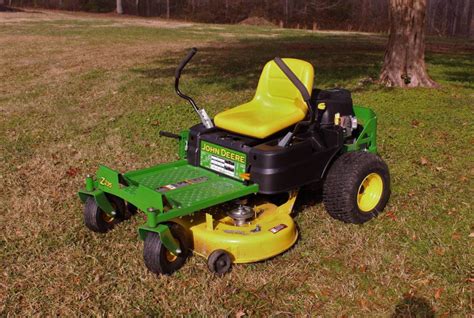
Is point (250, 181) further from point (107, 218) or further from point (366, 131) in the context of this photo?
point (366, 131)

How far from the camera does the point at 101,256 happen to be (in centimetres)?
404

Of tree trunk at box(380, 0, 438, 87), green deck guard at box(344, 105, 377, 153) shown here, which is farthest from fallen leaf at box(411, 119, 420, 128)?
green deck guard at box(344, 105, 377, 153)

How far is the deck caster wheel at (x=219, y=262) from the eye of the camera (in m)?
3.65

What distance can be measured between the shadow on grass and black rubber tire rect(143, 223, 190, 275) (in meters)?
1.50

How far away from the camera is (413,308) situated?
3.41m

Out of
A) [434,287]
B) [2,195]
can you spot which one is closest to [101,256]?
[2,195]

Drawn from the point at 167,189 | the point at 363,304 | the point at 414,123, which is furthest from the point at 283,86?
the point at 414,123

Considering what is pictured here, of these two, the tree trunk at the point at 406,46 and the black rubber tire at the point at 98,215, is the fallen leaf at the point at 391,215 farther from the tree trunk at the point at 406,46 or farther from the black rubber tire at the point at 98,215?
the tree trunk at the point at 406,46

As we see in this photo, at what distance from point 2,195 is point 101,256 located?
185 cm

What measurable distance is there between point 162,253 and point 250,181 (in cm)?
92

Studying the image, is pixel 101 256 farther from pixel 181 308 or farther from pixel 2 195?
pixel 2 195

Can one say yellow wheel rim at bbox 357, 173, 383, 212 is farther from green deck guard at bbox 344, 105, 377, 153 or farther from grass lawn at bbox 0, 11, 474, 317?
green deck guard at bbox 344, 105, 377, 153

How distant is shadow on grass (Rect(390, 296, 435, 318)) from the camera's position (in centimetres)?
334

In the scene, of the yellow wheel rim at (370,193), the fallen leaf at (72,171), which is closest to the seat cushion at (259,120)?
the yellow wheel rim at (370,193)
